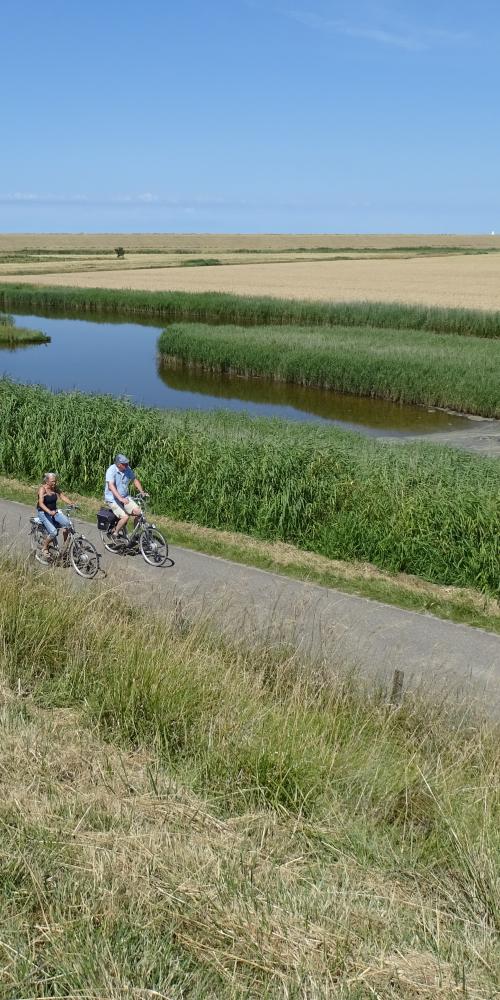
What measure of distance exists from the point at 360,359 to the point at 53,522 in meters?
25.0

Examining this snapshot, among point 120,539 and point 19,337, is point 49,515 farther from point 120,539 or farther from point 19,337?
point 19,337

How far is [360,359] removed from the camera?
36000mm

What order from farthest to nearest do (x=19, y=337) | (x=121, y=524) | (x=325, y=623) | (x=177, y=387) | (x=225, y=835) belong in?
1. (x=19, y=337)
2. (x=177, y=387)
3. (x=121, y=524)
4. (x=325, y=623)
5. (x=225, y=835)

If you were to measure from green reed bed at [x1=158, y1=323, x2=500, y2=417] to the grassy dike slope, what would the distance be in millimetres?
26050

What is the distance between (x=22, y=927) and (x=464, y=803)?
107 inches

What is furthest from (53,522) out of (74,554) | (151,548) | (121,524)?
(151,548)

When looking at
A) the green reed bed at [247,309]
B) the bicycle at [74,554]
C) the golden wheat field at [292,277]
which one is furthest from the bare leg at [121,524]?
the golden wheat field at [292,277]

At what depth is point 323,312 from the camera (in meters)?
52.7

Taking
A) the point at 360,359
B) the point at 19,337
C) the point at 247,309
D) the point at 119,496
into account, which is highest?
the point at 247,309

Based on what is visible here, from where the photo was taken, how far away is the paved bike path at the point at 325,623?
8867 millimetres

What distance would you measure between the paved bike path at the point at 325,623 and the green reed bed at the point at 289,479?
1.68 metres

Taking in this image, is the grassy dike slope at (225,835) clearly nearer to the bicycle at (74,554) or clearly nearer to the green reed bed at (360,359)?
the bicycle at (74,554)

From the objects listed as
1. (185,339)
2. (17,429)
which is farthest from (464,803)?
(185,339)

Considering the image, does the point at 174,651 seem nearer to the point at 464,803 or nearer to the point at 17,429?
the point at 464,803
